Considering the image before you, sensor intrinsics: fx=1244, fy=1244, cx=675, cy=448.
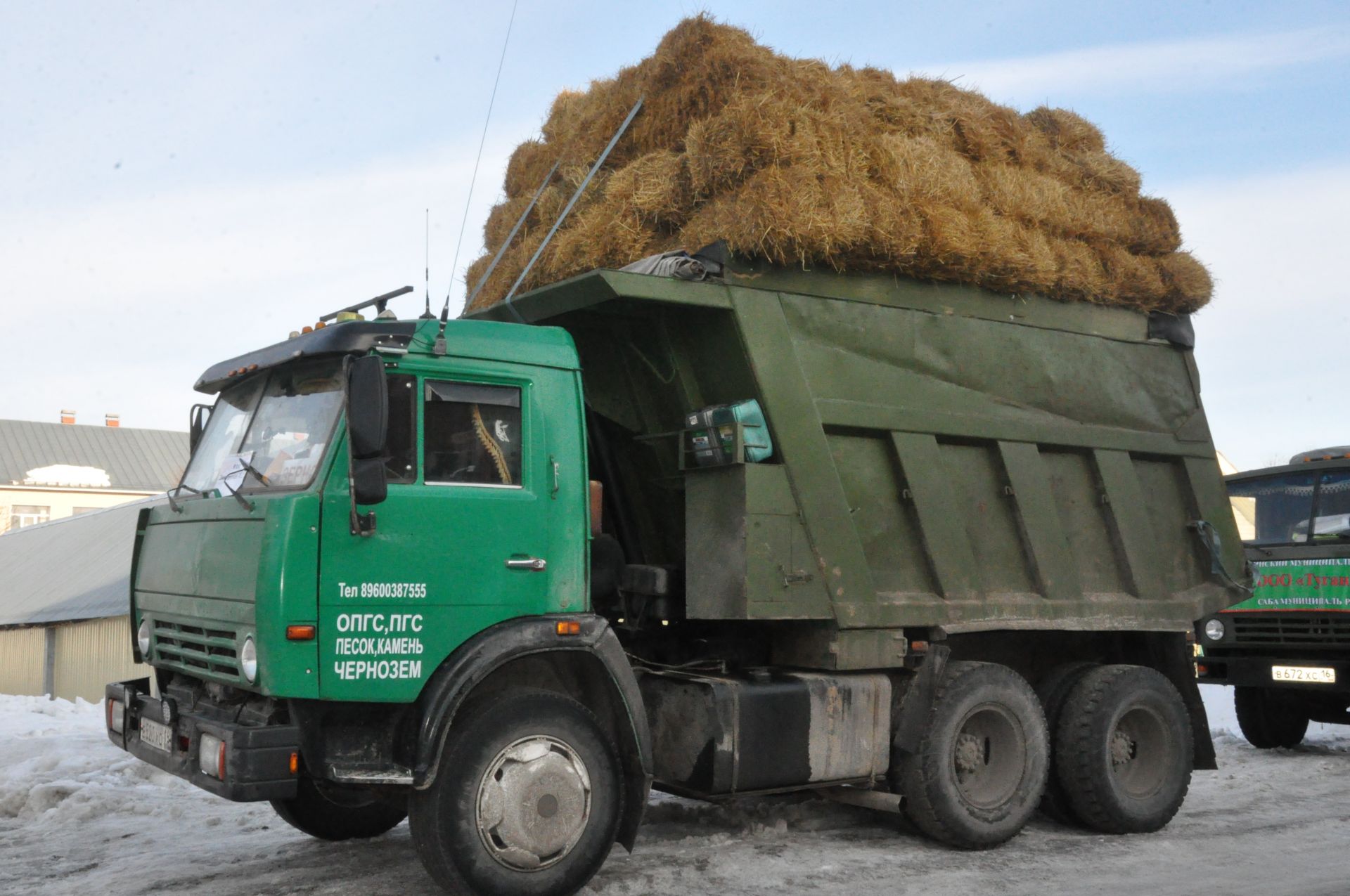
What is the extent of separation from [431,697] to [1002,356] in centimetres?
423

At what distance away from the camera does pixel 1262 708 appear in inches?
448

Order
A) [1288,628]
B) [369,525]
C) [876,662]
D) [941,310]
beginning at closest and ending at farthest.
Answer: [369,525]
[876,662]
[941,310]
[1288,628]

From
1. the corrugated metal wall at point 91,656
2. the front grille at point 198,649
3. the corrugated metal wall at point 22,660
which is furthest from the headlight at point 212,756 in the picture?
the corrugated metal wall at point 22,660

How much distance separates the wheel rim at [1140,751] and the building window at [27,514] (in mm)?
69485

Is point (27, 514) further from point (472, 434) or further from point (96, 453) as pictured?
point (472, 434)

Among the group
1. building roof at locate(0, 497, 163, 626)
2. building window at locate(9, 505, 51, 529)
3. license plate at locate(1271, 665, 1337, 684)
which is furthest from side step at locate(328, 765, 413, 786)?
building window at locate(9, 505, 51, 529)

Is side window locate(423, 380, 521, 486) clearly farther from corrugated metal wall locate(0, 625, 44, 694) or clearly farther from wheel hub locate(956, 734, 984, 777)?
corrugated metal wall locate(0, 625, 44, 694)

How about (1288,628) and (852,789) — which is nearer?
(852,789)

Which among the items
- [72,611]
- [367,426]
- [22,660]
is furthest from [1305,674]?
[22,660]

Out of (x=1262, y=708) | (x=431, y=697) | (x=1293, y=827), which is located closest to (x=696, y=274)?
(x=431, y=697)

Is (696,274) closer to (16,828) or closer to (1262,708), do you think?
(16,828)

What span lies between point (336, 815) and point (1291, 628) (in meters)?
8.19

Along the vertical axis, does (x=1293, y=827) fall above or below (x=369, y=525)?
below

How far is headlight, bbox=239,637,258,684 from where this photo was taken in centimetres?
524
